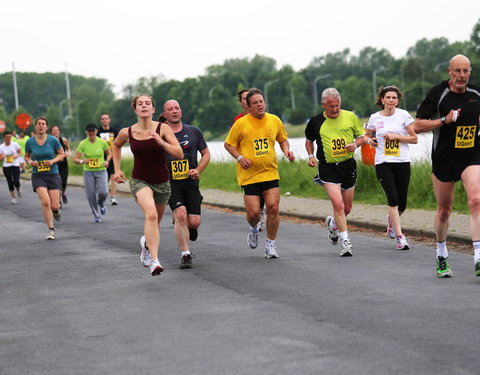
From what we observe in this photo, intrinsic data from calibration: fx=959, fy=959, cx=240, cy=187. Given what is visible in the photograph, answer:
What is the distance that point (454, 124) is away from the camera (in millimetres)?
8773

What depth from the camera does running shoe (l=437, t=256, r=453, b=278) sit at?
9.03 m

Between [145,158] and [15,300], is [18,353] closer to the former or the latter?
[15,300]

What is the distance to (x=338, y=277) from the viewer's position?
9.28 meters

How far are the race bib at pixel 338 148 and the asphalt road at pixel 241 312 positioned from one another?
47.1 inches

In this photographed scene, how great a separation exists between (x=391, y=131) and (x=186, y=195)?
2.80 meters

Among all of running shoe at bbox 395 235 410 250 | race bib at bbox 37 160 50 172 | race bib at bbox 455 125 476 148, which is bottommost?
running shoe at bbox 395 235 410 250

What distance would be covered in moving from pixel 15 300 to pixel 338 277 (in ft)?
10.0

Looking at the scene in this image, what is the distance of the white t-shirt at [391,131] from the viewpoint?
38.8 feet

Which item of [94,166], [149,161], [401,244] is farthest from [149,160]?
[94,166]

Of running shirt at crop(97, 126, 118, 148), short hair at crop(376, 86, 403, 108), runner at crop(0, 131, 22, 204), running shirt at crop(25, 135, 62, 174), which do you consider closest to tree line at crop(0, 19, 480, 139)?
runner at crop(0, 131, 22, 204)

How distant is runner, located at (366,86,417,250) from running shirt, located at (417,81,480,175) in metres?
2.75

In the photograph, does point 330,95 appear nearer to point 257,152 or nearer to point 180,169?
point 257,152

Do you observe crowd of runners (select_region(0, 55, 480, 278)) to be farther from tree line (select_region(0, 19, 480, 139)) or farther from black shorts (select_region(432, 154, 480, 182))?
tree line (select_region(0, 19, 480, 139))

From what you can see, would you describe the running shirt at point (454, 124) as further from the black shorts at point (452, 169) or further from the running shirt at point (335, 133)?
the running shirt at point (335, 133)
